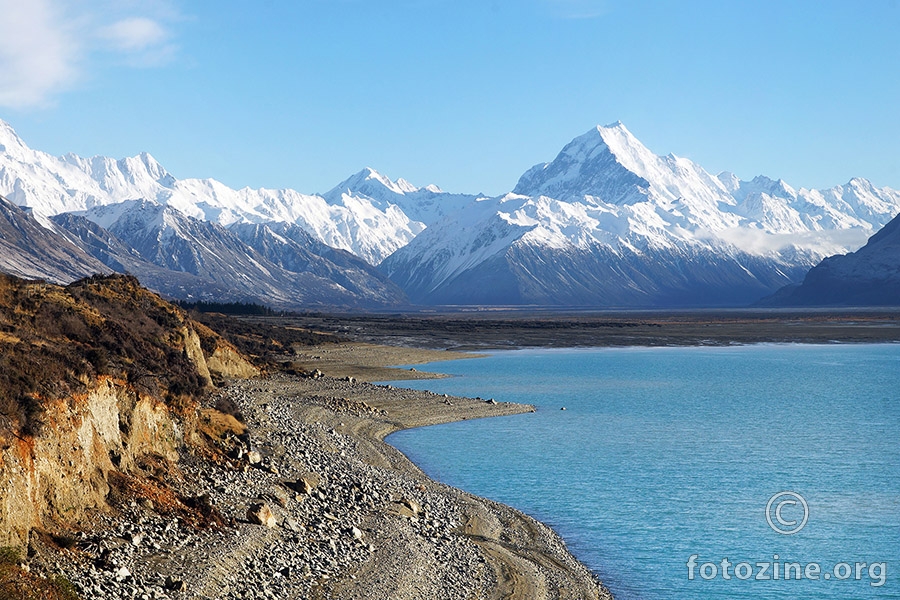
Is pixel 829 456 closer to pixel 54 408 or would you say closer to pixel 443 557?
pixel 443 557

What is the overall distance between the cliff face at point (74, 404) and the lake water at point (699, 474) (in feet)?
46.3

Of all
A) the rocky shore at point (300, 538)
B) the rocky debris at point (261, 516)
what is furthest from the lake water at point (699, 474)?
the rocky debris at point (261, 516)

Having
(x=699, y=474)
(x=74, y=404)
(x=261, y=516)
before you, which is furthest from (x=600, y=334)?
(x=74, y=404)

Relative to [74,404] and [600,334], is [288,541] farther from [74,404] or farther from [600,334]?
[600,334]

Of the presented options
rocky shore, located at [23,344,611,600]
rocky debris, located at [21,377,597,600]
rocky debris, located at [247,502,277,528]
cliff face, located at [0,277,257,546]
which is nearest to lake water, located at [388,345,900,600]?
rocky shore, located at [23,344,611,600]

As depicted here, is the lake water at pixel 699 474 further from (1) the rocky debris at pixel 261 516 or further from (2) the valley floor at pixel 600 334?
(2) the valley floor at pixel 600 334

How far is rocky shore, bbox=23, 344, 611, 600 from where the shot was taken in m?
21.9

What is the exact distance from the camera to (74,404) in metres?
25.3

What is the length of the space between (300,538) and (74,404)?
753 centimetres

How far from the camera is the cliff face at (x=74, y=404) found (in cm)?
2166

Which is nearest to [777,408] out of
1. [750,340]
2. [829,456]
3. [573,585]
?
[829,456]

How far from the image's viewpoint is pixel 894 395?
76.8 metres

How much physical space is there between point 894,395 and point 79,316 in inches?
2643

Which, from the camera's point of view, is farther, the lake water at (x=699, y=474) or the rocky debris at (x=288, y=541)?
the lake water at (x=699, y=474)
